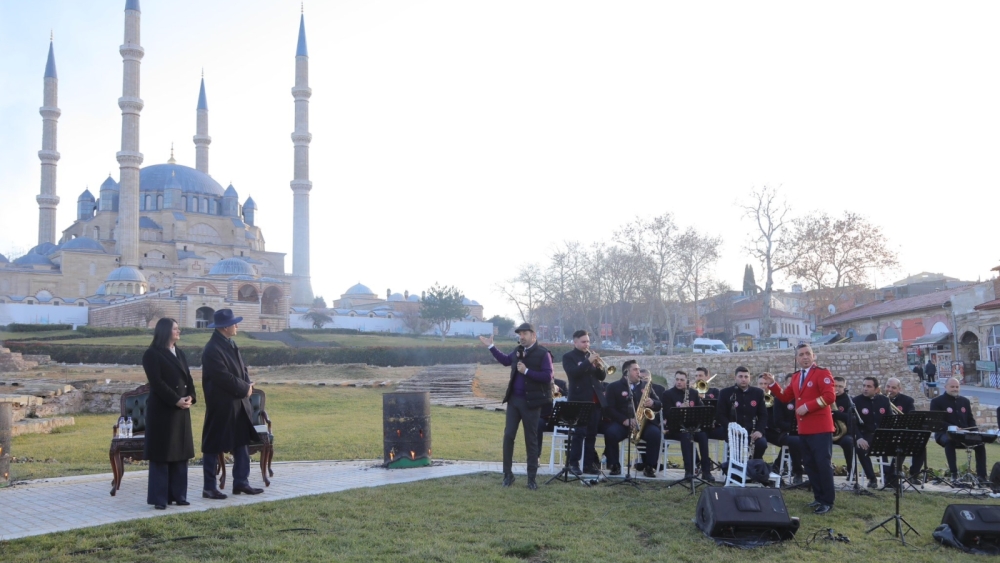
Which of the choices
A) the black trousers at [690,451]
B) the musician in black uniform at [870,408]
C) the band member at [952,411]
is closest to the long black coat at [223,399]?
the black trousers at [690,451]

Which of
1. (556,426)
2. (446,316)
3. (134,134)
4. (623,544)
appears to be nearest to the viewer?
(623,544)

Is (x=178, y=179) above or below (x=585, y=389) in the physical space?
above

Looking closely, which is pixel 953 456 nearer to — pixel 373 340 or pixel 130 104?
pixel 373 340

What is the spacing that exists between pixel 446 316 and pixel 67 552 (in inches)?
2295

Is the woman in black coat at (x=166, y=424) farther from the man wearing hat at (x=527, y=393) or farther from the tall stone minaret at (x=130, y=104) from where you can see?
the tall stone minaret at (x=130, y=104)

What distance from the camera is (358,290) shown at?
88.9 meters

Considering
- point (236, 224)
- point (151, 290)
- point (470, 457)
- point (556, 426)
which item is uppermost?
point (236, 224)

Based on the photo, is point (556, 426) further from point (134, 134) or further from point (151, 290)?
point (151, 290)

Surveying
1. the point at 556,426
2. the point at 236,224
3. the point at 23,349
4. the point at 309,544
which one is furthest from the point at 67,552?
the point at 236,224

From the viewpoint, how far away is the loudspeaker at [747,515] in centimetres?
572

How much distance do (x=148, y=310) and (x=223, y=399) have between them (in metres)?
51.1

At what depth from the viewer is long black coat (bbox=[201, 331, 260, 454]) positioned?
23.0 feet

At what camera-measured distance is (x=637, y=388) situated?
9.88m

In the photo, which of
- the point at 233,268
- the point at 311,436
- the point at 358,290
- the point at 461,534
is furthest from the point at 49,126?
the point at 461,534
